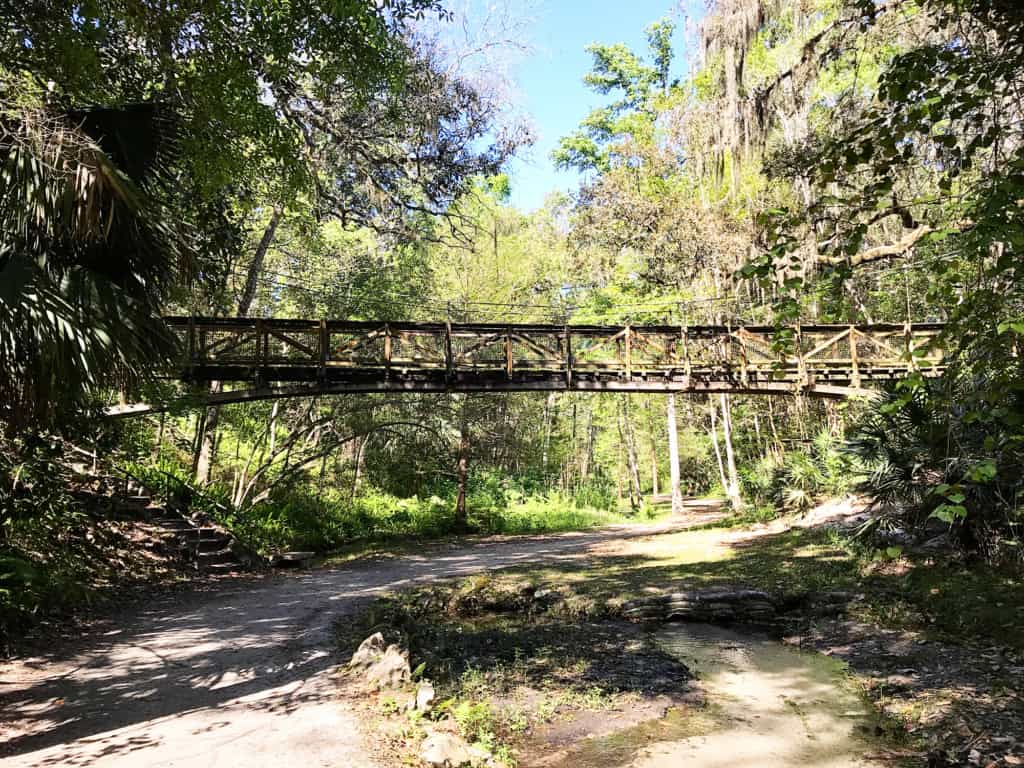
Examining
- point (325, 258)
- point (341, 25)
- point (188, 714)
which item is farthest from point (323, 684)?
point (325, 258)

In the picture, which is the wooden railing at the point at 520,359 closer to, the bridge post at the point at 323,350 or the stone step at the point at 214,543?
the bridge post at the point at 323,350

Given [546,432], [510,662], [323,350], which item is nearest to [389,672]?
[510,662]

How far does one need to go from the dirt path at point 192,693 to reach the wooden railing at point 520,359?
3948 millimetres

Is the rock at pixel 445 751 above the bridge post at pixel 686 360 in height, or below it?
below

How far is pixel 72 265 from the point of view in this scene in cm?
456

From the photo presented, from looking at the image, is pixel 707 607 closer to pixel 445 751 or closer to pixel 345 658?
pixel 345 658

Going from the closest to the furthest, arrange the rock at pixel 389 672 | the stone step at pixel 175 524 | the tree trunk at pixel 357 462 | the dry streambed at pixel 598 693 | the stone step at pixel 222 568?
the dry streambed at pixel 598 693 → the rock at pixel 389 672 → the stone step at pixel 222 568 → the stone step at pixel 175 524 → the tree trunk at pixel 357 462

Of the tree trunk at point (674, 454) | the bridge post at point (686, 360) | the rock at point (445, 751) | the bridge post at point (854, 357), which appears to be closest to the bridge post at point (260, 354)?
the bridge post at point (686, 360)

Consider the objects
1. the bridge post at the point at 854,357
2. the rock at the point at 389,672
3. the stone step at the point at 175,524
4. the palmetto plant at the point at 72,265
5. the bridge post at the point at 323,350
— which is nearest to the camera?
the palmetto plant at the point at 72,265

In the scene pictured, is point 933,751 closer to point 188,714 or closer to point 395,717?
point 395,717

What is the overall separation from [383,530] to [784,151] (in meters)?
12.3

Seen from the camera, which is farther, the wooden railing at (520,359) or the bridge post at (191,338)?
the wooden railing at (520,359)

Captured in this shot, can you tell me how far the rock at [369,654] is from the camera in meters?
5.35

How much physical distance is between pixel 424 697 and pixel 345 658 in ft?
4.88
